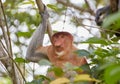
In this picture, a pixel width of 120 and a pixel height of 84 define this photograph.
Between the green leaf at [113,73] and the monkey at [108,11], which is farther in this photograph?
the monkey at [108,11]

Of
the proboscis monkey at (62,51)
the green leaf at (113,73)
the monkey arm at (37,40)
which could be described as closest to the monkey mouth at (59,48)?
the proboscis monkey at (62,51)

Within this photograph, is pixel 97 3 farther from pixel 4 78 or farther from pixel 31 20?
pixel 4 78

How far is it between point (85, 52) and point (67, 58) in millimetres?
457

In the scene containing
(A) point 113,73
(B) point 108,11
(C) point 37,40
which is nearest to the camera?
(A) point 113,73

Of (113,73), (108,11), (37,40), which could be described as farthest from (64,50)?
(113,73)

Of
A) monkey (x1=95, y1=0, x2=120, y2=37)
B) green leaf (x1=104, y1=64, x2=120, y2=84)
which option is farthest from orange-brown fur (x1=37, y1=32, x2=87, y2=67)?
green leaf (x1=104, y1=64, x2=120, y2=84)

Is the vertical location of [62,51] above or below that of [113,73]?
below

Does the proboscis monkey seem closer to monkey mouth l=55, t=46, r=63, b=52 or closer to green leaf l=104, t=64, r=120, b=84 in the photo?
monkey mouth l=55, t=46, r=63, b=52

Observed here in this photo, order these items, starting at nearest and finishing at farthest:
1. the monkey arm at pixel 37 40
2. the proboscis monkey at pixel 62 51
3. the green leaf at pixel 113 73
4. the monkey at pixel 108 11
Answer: the green leaf at pixel 113 73 → the proboscis monkey at pixel 62 51 → the monkey at pixel 108 11 → the monkey arm at pixel 37 40

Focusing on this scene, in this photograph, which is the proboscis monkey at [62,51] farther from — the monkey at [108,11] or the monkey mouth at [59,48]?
the monkey at [108,11]

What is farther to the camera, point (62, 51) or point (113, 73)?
point (62, 51)

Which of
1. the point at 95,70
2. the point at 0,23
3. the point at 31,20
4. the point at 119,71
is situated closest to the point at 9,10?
the point at 31,20

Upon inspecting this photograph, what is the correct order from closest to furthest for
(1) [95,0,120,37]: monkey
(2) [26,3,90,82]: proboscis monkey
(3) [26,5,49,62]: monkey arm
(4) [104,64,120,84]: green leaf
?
(4) [104,64,120,84]: green leaf < (2) [26,3,90,82]: proboscis monkey < (1) [95,0,120,37]: monkey < (3) [26,5,49,62]: monkey arm

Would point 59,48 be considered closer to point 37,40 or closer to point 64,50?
point 64,50
